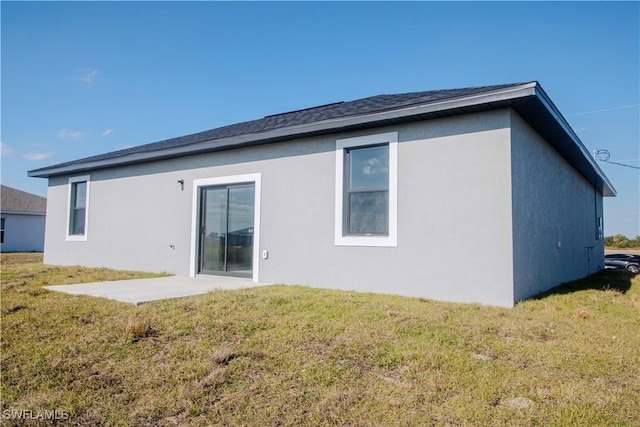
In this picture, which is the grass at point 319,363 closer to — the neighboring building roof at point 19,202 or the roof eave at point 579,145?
the roof eave at point 579,145

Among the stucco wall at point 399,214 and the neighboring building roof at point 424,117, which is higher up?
the neighboring building roof at point 424,117

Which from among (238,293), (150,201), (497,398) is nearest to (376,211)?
(238,293)

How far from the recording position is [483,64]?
12.0m

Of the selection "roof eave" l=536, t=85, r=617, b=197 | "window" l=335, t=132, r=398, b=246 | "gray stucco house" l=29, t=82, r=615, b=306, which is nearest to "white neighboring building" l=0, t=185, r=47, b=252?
"gray stucco house" l=29, t=82, r=615, b=306

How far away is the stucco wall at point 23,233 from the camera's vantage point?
22.8 m

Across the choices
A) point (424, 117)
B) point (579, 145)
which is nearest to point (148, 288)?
point (424, 117)

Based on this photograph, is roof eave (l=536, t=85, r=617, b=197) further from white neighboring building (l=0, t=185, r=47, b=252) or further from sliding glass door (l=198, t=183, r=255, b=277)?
white neighboring building (l=0, t=185, r=47, b=252)

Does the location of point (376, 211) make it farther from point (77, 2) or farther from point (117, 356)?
point (77, 2)

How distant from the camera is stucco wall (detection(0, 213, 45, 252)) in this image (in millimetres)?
22819

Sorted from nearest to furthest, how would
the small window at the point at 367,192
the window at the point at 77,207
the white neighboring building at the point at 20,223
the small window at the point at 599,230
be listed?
the small window at the point at 367,192
the window at the point at 77,207
the small window at the point at 599,230
the white neighboring building at the point at 20,223

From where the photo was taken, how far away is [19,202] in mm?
24172

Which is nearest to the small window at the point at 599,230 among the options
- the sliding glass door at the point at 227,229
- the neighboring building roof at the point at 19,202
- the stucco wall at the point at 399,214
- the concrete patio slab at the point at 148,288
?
the stucco wall at the point at 399,214

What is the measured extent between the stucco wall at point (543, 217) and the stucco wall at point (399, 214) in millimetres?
377

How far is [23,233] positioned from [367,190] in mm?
25390
